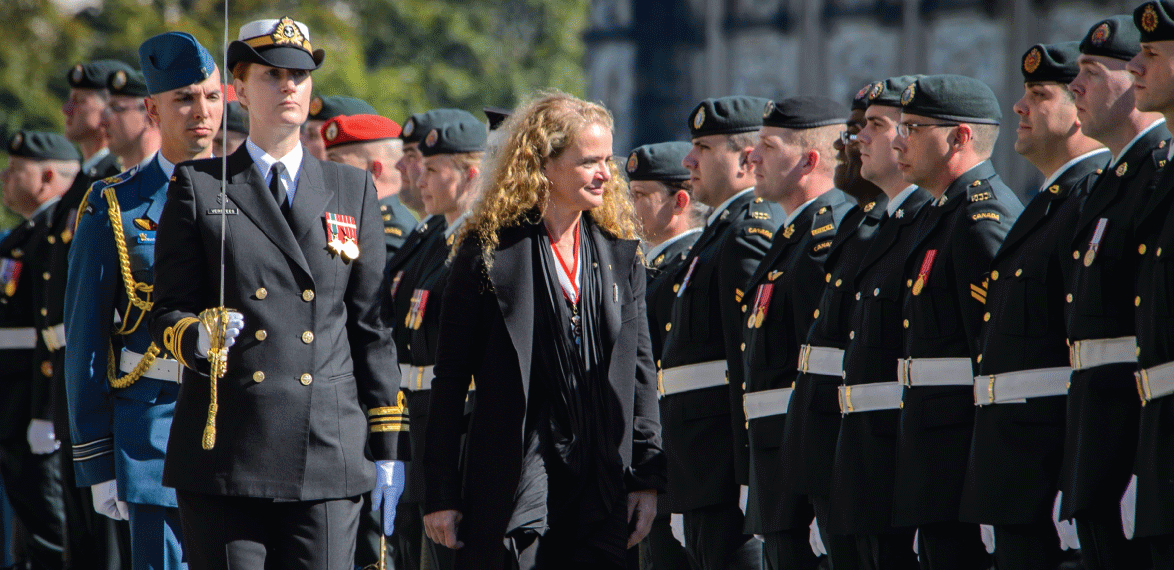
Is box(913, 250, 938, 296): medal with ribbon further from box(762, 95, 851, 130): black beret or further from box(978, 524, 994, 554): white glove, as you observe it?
box(762, 95, 851, 130): black beret

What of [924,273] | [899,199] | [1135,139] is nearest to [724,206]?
[899,199]

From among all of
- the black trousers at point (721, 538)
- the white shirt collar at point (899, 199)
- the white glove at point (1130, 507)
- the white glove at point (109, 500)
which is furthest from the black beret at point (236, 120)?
the white glove at point (1130, 507)

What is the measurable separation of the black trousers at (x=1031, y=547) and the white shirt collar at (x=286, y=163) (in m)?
2.49

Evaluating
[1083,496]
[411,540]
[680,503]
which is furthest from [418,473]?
[1083,496]

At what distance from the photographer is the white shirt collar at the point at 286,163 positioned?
4371mm

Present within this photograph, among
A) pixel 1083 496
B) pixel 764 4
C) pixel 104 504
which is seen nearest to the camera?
pixel 1083 496

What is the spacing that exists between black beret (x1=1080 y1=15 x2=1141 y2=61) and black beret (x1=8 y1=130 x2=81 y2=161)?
763 centimetres

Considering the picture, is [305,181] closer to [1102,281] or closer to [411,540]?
[1102,281]

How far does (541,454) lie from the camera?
4.14m

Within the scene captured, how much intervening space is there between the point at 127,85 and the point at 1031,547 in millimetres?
4396

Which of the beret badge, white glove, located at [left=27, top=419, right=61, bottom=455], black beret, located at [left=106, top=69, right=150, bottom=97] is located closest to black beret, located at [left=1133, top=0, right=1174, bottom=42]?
the beret badge

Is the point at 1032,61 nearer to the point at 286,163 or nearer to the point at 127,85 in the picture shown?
the point at 286,163

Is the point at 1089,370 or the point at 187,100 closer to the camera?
the point at 1089,370

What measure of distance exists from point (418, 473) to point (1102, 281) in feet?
11.9
